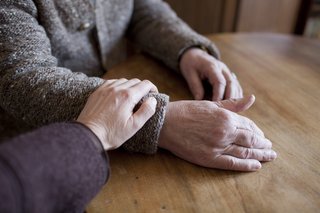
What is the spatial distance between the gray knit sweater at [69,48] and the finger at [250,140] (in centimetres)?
15

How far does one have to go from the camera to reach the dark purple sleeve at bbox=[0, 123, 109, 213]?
0.40 m

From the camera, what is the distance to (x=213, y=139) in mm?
584

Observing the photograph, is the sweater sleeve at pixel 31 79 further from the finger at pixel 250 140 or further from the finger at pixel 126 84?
the finger at pixel 250 140

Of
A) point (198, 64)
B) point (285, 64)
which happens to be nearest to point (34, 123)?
point (198, 64)

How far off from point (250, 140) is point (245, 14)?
52.6 inches

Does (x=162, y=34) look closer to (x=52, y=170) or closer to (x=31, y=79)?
(x=31, y=79)

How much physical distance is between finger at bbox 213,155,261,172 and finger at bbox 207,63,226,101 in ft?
0.74

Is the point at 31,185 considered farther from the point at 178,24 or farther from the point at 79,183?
the point at 178,24

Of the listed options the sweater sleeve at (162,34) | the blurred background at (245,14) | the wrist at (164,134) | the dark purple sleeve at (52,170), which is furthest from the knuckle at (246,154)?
the blurred background at (245,14)

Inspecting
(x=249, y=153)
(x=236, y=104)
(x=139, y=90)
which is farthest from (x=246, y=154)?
(x=139, y=90)

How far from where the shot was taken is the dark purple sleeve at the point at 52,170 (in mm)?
399

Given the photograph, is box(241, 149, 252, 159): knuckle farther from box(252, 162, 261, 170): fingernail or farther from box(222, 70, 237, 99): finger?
box(222, 70, 237, 99): finger

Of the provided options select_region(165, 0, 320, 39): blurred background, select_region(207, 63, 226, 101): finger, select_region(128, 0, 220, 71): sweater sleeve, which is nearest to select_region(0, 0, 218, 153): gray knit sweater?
select_region(128, 0, 220, 71): sweater sleeve

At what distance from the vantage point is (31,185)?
406 millimetres
